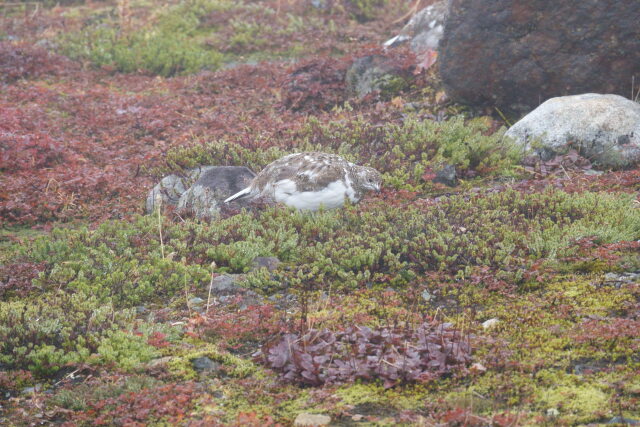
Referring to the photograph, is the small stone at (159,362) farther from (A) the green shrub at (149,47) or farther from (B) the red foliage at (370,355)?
(A) the green shrub at (149,47)

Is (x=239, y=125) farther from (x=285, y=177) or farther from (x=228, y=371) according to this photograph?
(x=228, y=371)

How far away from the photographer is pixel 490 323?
570cm

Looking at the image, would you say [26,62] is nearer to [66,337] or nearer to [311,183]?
[311,183]

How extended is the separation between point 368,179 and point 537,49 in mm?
4490

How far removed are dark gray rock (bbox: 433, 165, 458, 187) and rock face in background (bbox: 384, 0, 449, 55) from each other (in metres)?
5.99

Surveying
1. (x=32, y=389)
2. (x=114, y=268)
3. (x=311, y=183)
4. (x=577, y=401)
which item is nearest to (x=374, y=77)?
(x=311, y=183)

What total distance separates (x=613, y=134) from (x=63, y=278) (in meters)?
7.90

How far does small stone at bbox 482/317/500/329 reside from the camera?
5.62 metres

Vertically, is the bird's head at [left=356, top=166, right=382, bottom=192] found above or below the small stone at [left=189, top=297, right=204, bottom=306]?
above

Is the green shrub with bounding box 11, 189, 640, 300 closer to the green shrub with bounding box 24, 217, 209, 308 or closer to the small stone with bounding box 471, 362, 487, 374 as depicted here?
the green shrub with bounding box 24, 217, 209, 308

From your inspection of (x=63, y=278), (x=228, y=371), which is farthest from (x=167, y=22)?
(x=228, y=371)

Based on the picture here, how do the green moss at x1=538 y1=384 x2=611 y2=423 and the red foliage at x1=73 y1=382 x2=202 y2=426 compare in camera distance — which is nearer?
the green moss at x1=538 y1=384 x2=611 y2=423

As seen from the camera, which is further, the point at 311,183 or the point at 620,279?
the point at 311,183

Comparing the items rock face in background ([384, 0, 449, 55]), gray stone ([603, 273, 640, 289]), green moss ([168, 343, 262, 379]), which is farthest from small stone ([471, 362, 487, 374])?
rock face in background ([384, 0, 449, 55])
